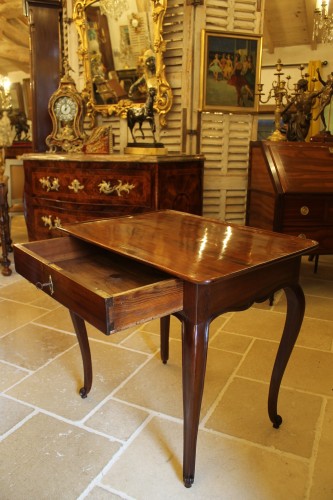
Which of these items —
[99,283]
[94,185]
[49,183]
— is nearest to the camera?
[99,283]

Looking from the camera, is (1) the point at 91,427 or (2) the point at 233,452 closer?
(2) the point at 233,452

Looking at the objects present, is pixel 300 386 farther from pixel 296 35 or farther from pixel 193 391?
pixel 296 35

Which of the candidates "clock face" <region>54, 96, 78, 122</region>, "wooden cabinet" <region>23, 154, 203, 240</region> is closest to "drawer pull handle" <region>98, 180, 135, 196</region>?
"wooden cabinet" <region>23, 154, 203, 240</region>

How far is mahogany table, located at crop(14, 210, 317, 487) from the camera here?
3.60ft

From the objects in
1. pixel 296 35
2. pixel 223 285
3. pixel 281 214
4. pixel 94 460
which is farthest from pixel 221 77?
pixel 296 35

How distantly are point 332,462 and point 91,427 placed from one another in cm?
89

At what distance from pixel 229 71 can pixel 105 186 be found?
1466 mm

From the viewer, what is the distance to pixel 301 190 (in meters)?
2.67

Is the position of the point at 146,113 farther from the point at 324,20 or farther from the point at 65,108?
the point at 324,20

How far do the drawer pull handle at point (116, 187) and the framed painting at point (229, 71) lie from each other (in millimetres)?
1060

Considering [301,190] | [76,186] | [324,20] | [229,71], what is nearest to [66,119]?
[76,186]

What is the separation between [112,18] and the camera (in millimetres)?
3701

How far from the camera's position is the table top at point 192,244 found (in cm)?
117

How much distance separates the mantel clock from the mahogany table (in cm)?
205
